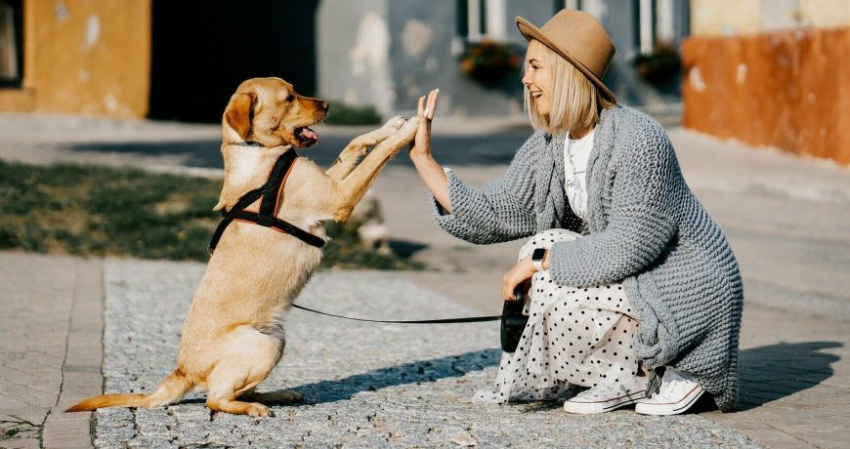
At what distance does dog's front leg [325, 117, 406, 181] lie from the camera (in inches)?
197

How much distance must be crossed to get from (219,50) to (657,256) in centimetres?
1984

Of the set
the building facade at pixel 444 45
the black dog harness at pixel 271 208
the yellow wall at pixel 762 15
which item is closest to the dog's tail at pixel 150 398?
the black dog harness at pixel 271 208

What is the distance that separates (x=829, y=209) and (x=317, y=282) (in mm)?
5947

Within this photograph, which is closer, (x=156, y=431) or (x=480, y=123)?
(x=156, y=431)

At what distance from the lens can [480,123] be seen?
73.4ft

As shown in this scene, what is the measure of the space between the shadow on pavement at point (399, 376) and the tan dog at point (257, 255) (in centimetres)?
25

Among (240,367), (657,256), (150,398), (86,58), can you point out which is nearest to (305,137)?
(240,367)

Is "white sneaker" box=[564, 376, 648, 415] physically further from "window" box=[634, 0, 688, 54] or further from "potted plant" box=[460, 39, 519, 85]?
"window" box=[634, 0, 688, 54]

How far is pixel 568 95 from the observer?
470cm

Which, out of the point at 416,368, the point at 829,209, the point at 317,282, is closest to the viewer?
the point at 416,368

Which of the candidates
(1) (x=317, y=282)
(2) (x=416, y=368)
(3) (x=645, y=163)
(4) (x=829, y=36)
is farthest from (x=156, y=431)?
(4) (x=829, y=36)

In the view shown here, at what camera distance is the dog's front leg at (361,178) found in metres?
4.89

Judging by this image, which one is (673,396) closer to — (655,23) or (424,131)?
(424,131)

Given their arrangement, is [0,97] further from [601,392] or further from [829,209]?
[601,392]
